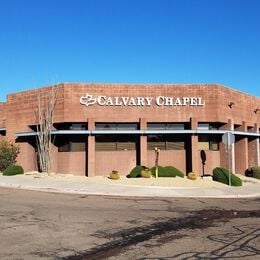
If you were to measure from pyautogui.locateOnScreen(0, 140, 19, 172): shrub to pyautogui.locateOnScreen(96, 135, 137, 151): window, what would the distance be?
6267 mm

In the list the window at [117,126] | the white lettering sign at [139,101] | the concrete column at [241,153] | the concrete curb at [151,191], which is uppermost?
the white lettering sign at [139,101]

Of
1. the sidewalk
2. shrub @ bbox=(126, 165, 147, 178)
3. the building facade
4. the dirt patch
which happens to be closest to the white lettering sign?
the building facade

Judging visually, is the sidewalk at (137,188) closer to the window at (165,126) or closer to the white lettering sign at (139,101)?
the window at (165,126)

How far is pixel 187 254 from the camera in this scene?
876 centimetres

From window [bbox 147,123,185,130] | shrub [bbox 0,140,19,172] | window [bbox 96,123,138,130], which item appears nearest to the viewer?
window [bbox 96,123,138,130]

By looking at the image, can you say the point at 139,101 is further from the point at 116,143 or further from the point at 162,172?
the point at 162,172

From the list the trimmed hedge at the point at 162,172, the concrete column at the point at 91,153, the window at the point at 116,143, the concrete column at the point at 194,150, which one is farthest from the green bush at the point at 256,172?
the concrete column at the point at 91,153

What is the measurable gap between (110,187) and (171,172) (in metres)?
6.20

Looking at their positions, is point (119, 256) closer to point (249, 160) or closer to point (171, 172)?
point (171, 172)

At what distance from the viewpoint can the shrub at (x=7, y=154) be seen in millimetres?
32406

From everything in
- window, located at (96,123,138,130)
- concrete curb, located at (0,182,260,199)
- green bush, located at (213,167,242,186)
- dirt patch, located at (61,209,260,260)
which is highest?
window, located at (96,123,138,130)

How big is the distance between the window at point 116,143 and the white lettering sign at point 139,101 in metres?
2.20

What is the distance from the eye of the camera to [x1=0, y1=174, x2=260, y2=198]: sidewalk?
21109 mm

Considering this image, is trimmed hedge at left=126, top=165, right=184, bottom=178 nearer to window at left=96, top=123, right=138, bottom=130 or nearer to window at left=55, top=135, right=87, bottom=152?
window at left=96, top=123, right=138, bottom=130
